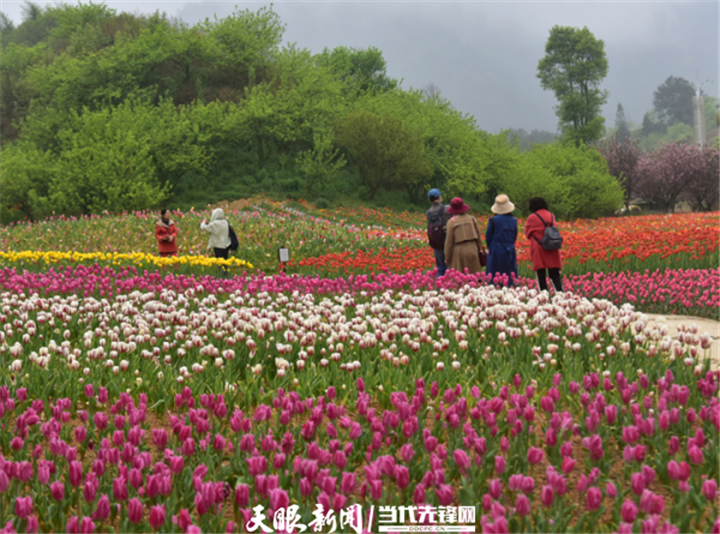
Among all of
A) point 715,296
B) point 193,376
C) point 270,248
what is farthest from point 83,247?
point 715,296

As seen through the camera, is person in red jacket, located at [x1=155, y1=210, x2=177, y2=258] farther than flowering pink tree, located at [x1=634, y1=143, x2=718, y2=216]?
No

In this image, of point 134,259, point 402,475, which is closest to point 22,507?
point 402,475

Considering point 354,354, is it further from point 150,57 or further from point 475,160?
point 150,57

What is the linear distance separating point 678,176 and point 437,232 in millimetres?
43514

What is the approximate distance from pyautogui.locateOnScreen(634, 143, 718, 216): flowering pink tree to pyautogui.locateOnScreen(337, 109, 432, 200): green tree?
22.8 metres

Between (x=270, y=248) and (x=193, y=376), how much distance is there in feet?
44.1

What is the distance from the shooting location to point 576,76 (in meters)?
65.8

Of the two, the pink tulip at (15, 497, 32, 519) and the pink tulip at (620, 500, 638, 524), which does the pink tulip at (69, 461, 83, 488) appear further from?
the pink tulip at (620, 500, 638, 524)

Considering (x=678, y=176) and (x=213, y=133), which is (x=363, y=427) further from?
(x=678, y=176)

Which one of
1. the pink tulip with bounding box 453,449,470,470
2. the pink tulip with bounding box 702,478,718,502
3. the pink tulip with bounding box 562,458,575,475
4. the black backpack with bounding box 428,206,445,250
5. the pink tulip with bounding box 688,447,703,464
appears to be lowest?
the pink tulip with bounding box 702,478,718,502

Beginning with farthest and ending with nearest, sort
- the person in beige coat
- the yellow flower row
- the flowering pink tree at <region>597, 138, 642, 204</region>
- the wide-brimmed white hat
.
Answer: the flowering pink tree at <region>597, 138, 642, 204</region> → the yellow flower row → the person in beige coat → the wide-brimmed white hat

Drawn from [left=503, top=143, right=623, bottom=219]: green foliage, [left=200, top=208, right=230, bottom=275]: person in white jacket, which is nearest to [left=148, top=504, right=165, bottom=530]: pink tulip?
[left=200, top=208, right=230, bottom=275]: person in white jacket

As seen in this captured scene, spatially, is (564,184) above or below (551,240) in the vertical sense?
Answer: above

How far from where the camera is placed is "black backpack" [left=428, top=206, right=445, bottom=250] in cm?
1081
